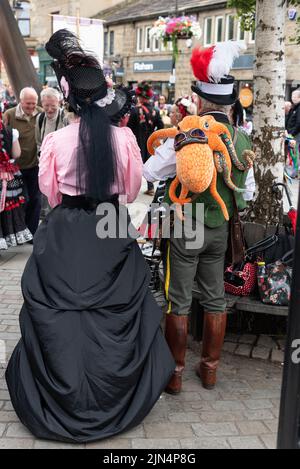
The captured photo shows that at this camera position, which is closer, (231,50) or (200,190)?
(200,190)

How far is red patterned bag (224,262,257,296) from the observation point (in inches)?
159

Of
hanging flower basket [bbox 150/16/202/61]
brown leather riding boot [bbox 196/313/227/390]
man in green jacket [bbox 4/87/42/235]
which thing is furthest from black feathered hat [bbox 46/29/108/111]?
hanging flower basket [bbox 150/16/202/61]

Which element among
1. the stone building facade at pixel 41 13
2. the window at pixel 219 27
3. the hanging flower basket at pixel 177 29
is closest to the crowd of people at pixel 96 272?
the hanging flower basket at pixel 177 29

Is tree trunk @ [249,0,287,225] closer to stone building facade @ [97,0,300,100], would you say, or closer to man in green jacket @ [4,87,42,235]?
man in green jacket @ [4,87,42,235]

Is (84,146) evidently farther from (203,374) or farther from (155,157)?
(203,374)

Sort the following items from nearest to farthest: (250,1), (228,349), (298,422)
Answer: (298,422) → (228,349) → (250,1)

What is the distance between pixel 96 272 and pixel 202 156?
877 millimetres

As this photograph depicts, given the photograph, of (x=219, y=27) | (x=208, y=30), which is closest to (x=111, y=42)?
(x=208, y=30)

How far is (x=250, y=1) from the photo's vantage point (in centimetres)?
634

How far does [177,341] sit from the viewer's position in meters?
3.59

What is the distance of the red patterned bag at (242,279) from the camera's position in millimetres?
4031

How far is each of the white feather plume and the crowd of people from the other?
0.08ft

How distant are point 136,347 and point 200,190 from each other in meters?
0.95
